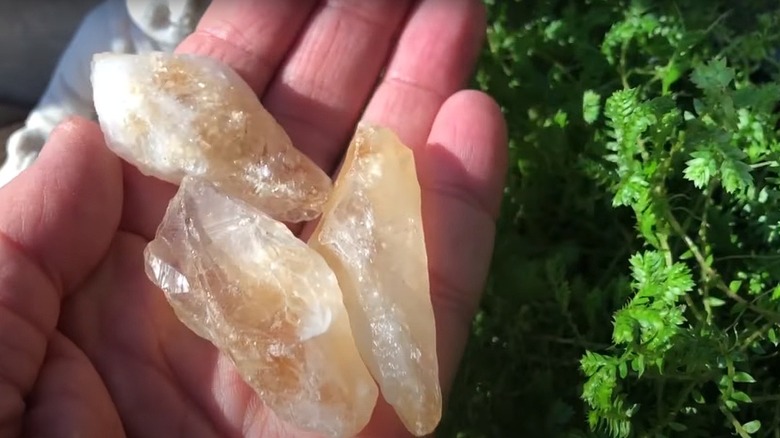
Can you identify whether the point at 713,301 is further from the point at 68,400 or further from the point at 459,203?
the point at 68,400

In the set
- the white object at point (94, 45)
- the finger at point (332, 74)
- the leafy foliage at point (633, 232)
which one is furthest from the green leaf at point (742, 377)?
the white object at point (94, 45)

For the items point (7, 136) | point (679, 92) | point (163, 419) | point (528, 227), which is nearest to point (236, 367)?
point (163, 419)

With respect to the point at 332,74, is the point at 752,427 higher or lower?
lower

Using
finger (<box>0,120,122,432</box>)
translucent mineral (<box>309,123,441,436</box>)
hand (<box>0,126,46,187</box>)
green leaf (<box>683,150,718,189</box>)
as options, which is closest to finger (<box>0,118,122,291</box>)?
finger (<box>0,120,122,432</box>)

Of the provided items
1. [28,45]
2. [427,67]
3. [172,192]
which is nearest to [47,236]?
[172,192]

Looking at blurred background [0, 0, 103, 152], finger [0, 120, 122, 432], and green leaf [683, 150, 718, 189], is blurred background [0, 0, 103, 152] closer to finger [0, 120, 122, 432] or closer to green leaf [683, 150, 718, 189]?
finger [0, 120, 122, 432]

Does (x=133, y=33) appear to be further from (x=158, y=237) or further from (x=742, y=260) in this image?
(x=742, y=260)
